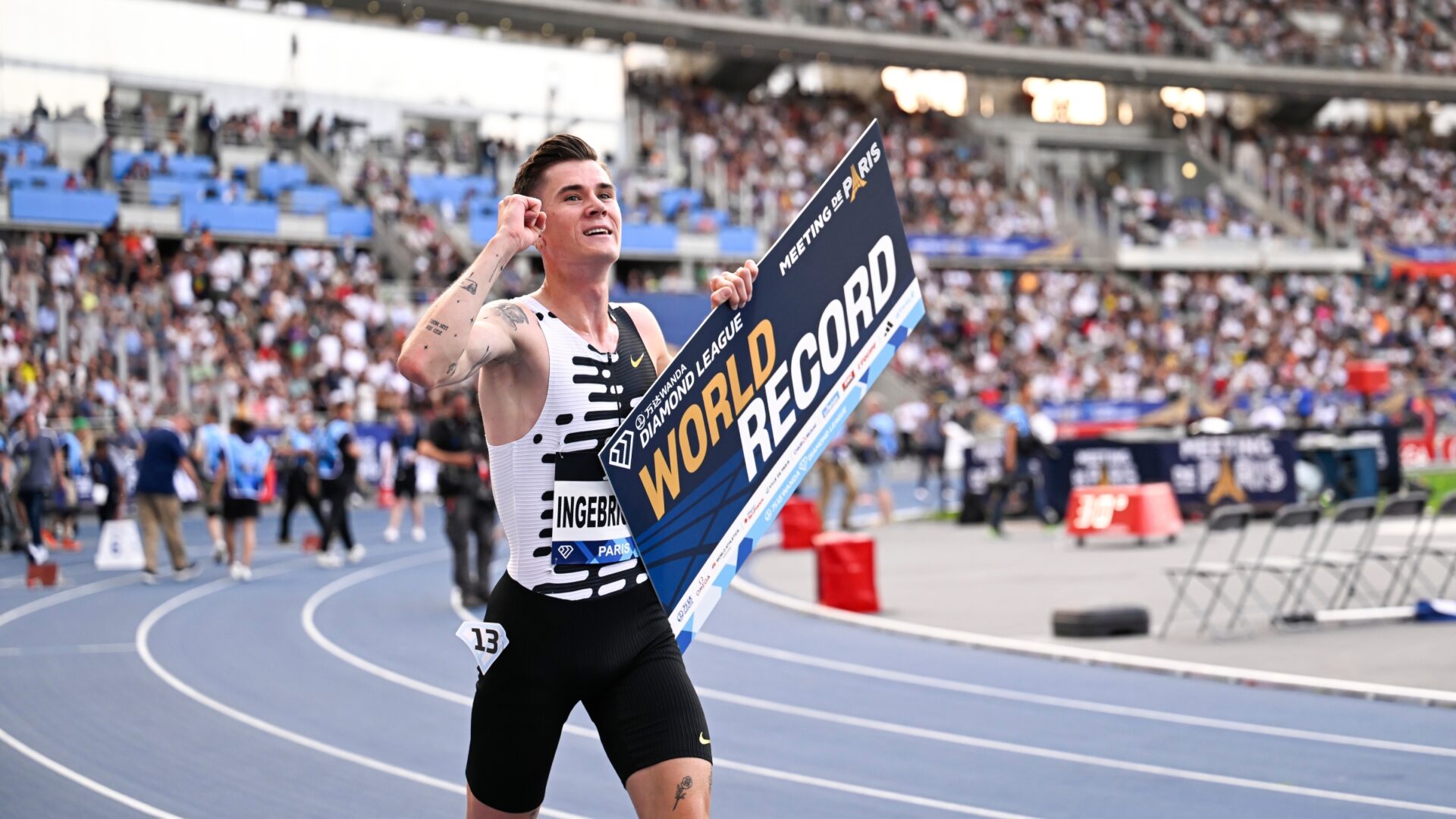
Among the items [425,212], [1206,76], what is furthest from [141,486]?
[1206,76]

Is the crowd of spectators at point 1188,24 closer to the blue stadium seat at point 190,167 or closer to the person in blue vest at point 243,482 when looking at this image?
the blue stadium seat at point 190,167

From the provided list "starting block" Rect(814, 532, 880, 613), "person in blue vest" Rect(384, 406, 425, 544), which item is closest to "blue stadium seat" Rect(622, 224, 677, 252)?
"person in blue vest" Rect(384, 406, 425, 544)

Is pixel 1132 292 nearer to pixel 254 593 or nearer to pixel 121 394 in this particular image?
pixel 121 394

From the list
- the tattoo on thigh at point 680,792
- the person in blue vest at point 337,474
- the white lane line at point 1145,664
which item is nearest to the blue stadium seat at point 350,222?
the person in blue vest at point 337,474

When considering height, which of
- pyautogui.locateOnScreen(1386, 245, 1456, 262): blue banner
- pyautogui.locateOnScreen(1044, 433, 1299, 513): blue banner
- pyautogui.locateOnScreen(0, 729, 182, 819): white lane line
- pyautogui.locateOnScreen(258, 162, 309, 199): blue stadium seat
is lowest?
Answer: pyautogui.locateOnScreen(0, 729, 182, 819): white lane line

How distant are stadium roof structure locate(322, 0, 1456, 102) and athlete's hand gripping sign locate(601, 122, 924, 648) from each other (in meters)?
36.9

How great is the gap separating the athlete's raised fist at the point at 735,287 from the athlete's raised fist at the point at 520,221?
43 centimetres

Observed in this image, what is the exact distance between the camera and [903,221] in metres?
14.4

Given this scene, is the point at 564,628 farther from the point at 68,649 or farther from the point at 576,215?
the point at 68,649

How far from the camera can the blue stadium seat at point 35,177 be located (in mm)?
29453

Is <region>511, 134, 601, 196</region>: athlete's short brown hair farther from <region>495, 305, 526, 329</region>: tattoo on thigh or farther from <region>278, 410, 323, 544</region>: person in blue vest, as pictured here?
<region>278, 410, 323, 544</region>: person in blue vest

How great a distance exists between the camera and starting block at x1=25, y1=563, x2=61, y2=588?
1695 cm

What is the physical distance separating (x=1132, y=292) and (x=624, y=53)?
1590 cm

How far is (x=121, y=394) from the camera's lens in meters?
25.6
